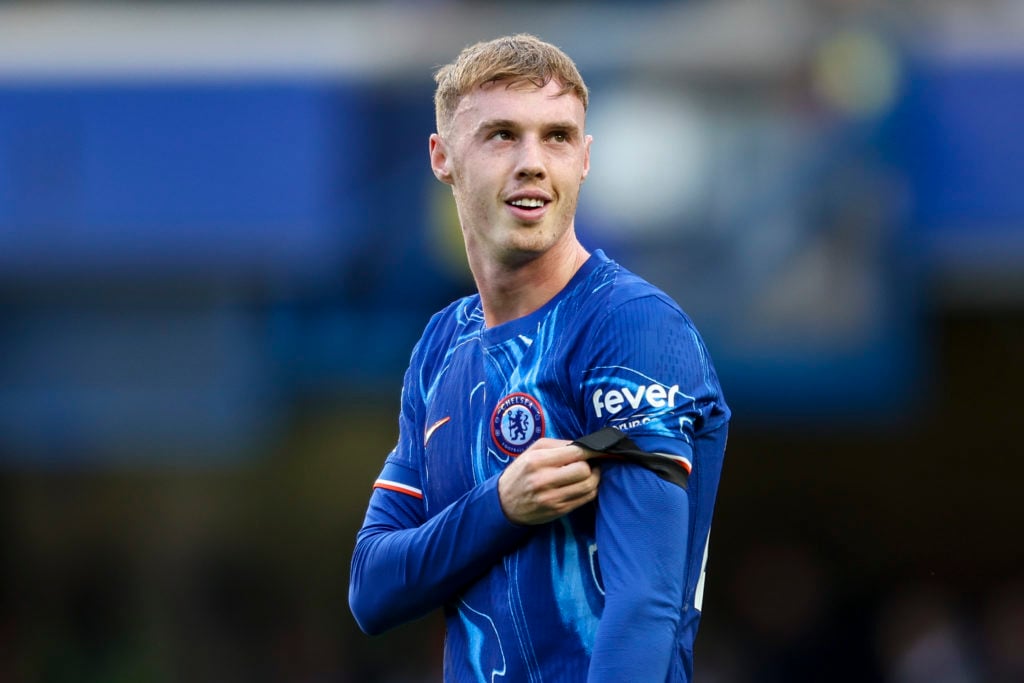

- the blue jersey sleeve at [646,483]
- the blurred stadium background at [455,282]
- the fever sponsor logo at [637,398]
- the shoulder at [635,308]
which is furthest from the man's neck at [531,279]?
Answer: the blurred stadium background at [455,282]

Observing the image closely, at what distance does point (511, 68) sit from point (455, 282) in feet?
25.0

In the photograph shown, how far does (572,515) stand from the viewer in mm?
2969

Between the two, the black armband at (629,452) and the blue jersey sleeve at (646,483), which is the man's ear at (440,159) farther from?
the black armband at (629,452)

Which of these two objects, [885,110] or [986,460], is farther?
[986,460]

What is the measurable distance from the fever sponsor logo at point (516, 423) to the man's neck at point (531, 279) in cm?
21

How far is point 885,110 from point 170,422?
6.31m

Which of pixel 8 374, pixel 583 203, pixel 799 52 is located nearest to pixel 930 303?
pixel 799 52

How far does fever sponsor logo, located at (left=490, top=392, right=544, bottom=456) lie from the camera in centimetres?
302

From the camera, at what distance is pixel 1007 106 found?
10.9 metres

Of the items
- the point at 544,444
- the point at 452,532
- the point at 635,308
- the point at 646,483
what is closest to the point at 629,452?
the point at 646,483

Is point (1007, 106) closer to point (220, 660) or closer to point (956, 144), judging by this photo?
point (956, 144)

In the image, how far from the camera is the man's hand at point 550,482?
112 inches

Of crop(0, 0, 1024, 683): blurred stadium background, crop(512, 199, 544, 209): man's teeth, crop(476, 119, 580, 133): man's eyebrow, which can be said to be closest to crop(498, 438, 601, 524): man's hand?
crop(512, 199, 544, 209): man's teeth

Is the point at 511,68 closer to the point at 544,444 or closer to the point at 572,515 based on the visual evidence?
the point at 544,444
